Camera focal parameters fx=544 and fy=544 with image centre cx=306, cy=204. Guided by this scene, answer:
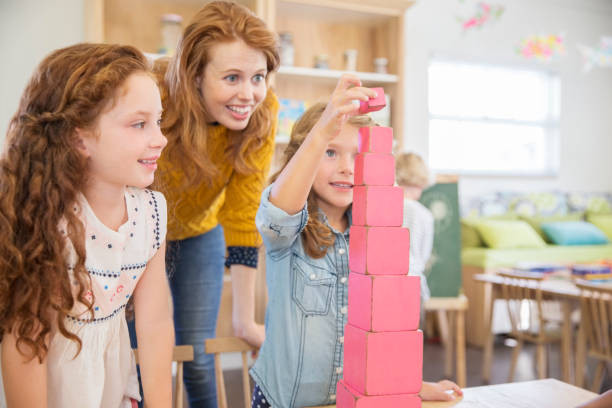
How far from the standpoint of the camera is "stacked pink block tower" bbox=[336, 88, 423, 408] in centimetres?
Result: 78

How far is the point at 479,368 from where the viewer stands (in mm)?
3764

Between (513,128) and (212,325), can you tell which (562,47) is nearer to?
(513,128)

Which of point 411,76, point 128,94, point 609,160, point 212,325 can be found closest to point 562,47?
point 609,160

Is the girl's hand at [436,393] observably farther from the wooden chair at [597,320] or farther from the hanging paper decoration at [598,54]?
the hanging paper decoration at [598,54]

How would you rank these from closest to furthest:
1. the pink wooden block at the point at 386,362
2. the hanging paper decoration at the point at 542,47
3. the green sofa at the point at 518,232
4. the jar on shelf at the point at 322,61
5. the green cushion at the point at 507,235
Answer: the pink wooden block at the point at 386,362
the jar on shelf at the point at 322,61
the green sofa at the point at 518,232
the green cushion at the point at 507,235
the hanging paper decoration at the point at 542,47

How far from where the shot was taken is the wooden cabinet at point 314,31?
351 cm

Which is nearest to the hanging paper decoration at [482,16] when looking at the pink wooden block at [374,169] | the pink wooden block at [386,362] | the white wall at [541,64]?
the white wall at [541,64]

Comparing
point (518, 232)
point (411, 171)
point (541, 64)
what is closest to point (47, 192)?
point (411, 171)

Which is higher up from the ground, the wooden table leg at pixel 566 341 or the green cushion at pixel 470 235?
the green cushion at pixel 470 235

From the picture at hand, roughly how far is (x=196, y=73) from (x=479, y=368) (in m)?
3.16

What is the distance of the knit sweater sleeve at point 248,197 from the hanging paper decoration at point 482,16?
4.29 meters

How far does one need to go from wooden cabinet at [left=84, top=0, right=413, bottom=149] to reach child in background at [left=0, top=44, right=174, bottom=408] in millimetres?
2497

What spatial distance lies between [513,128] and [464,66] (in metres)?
0.87

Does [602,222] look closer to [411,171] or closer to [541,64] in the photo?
[541,64]
